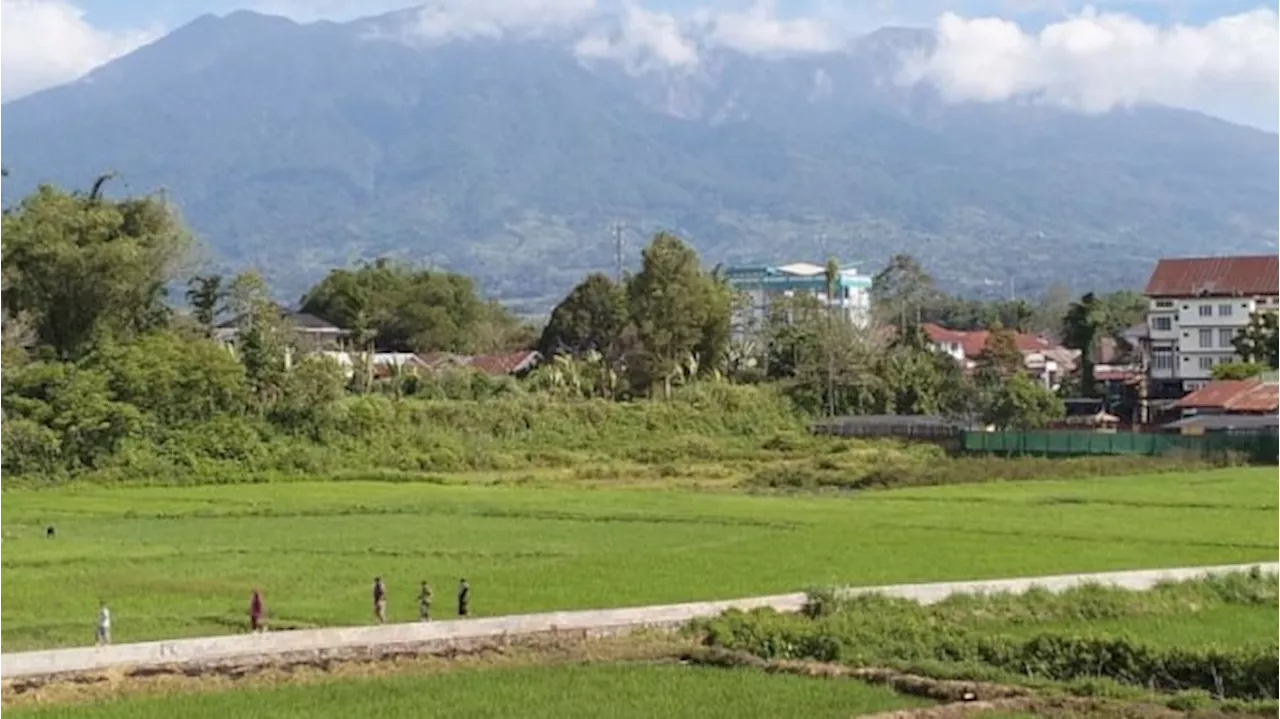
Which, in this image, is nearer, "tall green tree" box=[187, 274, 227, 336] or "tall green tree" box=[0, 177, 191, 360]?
"tall green tree" box=[0, 177, 191, 360]

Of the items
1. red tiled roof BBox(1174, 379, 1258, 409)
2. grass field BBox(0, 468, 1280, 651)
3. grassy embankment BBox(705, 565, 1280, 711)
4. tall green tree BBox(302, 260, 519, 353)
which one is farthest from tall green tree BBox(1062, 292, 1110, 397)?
grassy embankment BBox(705, 565, 1280, 711)

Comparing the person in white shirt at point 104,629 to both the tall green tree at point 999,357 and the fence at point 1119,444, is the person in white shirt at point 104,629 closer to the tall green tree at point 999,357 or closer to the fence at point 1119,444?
the fence at point 1119,444

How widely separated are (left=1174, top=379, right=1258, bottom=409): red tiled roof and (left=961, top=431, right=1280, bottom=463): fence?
717 centimetres

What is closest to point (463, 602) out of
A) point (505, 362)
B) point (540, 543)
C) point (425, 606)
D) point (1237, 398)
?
point (425, 606)

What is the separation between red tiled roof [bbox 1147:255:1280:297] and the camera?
222 feet

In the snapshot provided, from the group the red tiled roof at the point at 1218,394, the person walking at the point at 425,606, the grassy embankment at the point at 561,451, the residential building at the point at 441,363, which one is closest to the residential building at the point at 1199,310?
the red tiled roof at the point at 1218,394

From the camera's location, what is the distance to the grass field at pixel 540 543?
2030cm

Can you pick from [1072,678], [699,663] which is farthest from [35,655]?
[1072,678]

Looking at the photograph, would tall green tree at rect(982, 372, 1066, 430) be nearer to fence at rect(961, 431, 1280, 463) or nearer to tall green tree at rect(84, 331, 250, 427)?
fence at rect(961, 431, 1280, 463)

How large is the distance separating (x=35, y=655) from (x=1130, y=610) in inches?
482

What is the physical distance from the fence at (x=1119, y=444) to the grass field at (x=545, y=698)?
3179cm

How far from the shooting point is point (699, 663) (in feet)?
53.6

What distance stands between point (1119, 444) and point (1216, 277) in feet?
83.8

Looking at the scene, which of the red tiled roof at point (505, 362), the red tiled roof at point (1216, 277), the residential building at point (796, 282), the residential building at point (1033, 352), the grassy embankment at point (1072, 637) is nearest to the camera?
the grassy embankment at point (1072, 637)
